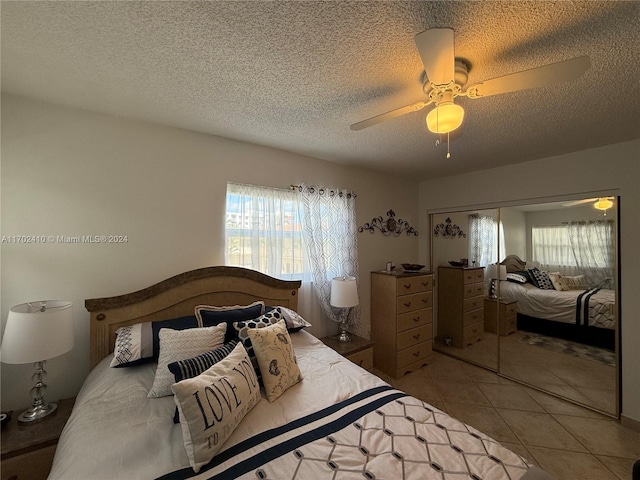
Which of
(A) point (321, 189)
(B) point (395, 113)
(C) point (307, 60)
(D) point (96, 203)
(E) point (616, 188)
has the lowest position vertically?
(D) point (96, 203)

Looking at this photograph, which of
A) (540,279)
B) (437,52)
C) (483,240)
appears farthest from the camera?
(483,240)

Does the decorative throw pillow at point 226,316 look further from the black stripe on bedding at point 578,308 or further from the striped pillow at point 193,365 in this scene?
the black stripe on bedding at point 578,308

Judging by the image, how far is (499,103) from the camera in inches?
66.1

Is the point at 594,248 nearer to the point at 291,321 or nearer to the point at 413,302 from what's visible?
the point at 413,302

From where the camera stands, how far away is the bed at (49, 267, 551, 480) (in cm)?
92

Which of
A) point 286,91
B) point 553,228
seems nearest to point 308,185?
point 286,91

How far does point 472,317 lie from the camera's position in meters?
3.29

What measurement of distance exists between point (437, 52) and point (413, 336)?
2.86m

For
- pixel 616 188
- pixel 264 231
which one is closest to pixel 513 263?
pixel 616 188

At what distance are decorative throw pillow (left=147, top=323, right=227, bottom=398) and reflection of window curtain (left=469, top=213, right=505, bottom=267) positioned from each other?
3091mm

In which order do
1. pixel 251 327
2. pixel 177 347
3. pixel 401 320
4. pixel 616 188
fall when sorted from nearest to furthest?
1. pixel 177 347
2. pixel 251 327
3. pixel 616 188
4. pixel 401 320

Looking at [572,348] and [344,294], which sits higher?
[344,294]

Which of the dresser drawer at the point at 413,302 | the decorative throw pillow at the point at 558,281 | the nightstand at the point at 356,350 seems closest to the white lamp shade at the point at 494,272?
the decorative throw pillow at the point at 558,281

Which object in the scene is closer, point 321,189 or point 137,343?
point 137,343
